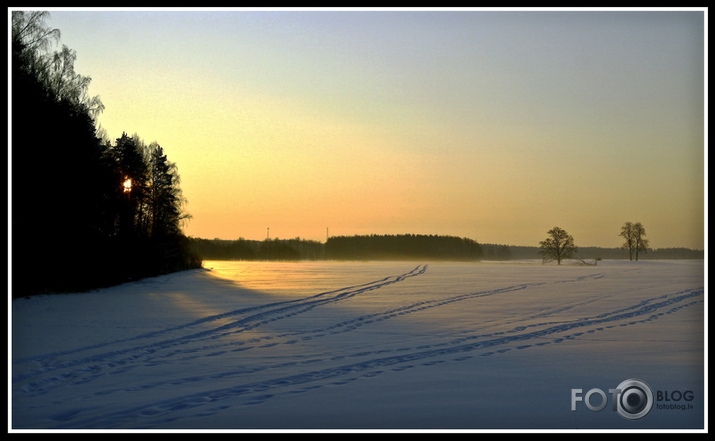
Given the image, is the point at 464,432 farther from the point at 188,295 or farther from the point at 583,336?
the point at 188,295

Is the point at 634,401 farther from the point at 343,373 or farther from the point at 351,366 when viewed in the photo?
the point at 351,366

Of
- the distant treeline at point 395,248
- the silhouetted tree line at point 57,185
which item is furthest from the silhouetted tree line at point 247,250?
the silhouetted tree line at point 57,185

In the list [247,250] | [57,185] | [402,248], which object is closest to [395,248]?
[402,248]

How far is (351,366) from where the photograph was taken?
8.09 metres

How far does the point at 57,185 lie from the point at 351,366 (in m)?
14.4

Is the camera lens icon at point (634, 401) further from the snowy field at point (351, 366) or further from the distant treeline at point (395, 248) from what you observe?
the distant treeline at point (395, 248)

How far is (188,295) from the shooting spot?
65.1ft

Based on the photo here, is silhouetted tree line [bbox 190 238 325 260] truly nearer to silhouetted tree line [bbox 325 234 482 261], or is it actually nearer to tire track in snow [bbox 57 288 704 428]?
silhouetted tree line [bbox 325 234 482 261]

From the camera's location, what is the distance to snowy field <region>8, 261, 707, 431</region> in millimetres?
6008

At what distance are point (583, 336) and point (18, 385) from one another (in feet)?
27.8

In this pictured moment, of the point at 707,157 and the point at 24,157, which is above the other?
the point at 24,157

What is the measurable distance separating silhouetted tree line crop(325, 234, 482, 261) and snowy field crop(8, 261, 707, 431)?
10294 centimetres

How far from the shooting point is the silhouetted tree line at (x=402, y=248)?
390 ft

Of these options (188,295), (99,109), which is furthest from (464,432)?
(99,109)
